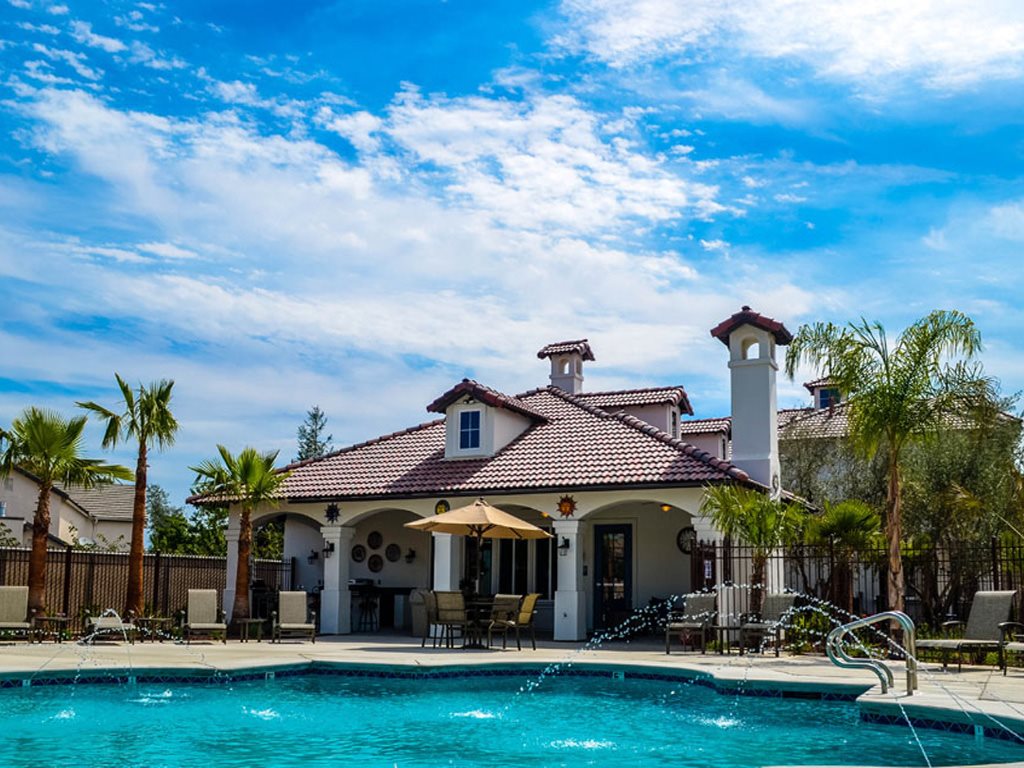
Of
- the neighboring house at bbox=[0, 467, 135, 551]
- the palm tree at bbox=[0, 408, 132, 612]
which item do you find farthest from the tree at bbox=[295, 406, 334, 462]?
the palm tree at bbox=[0, 408, 132, 612]

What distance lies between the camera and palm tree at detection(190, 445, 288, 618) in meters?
21.6

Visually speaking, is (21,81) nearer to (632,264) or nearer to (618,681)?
(632,264)

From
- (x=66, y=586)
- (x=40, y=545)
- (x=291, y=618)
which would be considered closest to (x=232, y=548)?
(x=66, y=586)

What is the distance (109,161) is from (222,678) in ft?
24.8

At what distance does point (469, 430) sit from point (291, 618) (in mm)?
6191

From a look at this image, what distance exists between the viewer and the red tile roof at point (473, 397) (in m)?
23.8

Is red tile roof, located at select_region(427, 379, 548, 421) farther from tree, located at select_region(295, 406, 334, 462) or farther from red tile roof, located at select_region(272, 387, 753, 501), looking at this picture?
tree, located at select_region(295, 406, 334, 462)

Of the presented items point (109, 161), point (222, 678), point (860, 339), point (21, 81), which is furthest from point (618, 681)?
point (21, 81)

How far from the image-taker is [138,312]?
855 inches

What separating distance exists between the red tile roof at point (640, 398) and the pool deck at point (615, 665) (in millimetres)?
7592

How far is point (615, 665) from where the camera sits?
1588cm

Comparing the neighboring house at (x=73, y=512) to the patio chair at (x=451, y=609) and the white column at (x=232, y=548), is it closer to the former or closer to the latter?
the white column at (x=232, y=548)

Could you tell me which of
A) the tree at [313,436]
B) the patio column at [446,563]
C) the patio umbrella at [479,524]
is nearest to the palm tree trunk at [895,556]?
the patio umbrella at [479,524]

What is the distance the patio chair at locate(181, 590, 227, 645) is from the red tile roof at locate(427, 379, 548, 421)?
22.0 ft
